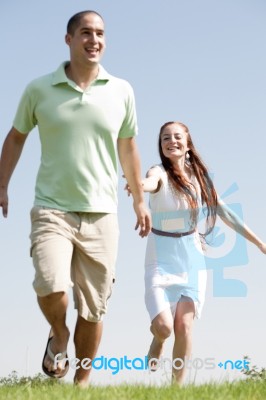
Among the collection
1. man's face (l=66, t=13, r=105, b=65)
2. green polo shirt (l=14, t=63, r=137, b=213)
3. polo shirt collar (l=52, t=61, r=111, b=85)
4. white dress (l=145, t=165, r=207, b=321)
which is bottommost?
white dress (l=145, t=165, r=207, b=321)

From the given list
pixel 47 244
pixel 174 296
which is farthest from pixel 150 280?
pixel 47 244

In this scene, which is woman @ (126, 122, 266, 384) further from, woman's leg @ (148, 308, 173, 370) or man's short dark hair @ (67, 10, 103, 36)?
man's short dark hair @ (67, 10, 103, 36)

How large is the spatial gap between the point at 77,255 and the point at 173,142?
2.08m

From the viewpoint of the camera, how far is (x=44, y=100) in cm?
586

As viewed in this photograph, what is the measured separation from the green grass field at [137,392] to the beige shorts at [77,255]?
1.96 ft

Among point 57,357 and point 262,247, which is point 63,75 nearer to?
point 57,357

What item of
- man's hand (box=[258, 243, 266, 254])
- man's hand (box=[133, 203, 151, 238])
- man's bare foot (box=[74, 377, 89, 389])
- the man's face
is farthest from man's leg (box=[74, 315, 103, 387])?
man's hand (box=[258, 243, 266, 254])

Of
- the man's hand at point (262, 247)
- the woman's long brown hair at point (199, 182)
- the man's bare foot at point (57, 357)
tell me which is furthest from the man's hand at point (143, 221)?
the man's hand at point (262, 247)

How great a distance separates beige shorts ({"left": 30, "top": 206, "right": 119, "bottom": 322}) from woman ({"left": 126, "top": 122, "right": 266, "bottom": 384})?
3.97 feet

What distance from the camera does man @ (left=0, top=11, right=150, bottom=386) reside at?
5.70 m

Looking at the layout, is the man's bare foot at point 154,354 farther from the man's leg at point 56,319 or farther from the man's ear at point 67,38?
the man's ear at point 67,38

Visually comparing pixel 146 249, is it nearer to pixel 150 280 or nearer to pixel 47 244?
pixel 150 280

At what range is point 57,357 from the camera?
5.88 metres

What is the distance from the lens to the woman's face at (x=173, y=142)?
24.7 feet
